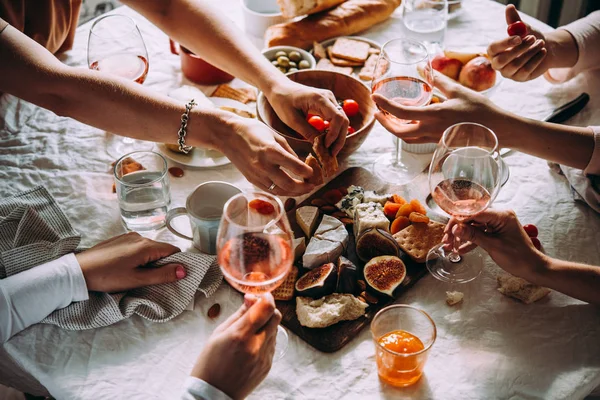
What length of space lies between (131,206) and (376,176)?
75 cm

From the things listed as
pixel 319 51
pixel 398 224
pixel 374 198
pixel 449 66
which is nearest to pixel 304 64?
pixel 319 51

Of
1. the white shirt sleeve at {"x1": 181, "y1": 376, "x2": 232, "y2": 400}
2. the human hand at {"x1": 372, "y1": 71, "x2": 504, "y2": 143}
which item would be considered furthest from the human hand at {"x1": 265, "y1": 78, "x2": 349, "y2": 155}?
the white shirt sleeve at {"x1": 181, "y1": 376, "x2": 232, "y2": 400}

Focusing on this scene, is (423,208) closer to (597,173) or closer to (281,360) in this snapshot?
(597,173)

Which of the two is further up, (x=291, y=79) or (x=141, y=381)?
(x=291, y=79)

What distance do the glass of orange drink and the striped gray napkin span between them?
17.4 inches

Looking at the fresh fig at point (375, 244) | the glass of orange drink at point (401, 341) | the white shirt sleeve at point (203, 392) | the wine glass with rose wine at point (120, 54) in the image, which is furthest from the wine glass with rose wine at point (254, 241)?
the wine glass with rose wine at point (120, 54)

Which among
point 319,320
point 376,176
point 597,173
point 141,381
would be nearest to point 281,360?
point 319,320

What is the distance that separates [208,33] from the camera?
6.39ft

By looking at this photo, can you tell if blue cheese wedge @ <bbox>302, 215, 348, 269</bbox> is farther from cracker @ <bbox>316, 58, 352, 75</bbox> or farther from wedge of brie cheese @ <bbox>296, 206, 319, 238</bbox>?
cracker @ <bbox>316, 58, 352, 75</bbox>

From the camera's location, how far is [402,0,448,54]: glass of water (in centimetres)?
230

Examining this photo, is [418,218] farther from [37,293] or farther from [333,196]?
[37,293]

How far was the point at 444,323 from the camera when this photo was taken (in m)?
1.44

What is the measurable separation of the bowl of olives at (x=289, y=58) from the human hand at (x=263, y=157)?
0.64 meters

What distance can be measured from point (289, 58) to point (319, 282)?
1.09m
